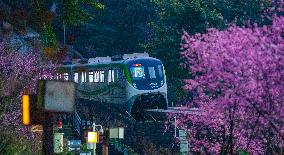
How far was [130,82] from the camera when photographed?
2948 centimetres

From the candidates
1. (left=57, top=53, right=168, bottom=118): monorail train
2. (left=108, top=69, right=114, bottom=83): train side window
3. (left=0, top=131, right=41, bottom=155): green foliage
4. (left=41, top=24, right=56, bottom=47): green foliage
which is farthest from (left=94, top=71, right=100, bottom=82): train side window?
(left=0, top=131, right=41, bottom=155): green foliage

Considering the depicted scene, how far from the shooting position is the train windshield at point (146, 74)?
2978 centimetres

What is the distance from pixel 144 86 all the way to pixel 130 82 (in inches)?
44.4

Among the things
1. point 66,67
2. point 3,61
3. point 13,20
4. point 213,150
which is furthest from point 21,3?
point 213,150

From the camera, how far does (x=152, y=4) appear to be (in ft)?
176

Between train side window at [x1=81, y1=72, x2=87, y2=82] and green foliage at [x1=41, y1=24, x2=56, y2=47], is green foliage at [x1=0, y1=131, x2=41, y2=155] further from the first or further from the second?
train side window at [x1=81, y1=72, x2=87, y2=82]

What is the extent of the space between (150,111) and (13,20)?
9.57 m

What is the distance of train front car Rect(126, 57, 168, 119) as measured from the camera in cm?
2966

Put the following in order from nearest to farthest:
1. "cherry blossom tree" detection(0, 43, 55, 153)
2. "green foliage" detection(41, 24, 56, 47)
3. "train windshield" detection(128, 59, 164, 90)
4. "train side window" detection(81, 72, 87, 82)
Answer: "cherry blossom tree" detection(0, 43, 55, 153), "green foliage" detection(41, 24, 56, 47), "train windshield" detection(128, 59, 164, 90), "train side window" detection(81, 72, 87, 82)

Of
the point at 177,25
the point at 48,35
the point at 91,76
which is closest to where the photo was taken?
the point at 48,35

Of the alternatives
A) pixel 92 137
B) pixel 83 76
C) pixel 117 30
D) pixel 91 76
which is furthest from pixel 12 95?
pixel 117 30

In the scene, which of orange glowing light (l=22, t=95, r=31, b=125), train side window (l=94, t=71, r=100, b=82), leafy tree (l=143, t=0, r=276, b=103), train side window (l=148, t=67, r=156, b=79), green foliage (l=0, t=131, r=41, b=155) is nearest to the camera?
orange glowing light (l=22, t=95, r=31, b=125)

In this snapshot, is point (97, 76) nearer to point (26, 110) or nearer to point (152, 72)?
point (152, 72)

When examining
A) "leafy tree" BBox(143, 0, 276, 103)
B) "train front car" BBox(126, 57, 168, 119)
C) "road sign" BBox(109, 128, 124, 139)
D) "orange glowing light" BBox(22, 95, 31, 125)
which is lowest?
"road sign" BBox(109, 128, 124, 139)
